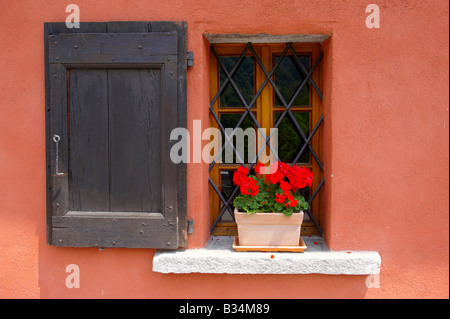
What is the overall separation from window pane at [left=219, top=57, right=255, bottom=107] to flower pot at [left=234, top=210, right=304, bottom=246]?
82 cm

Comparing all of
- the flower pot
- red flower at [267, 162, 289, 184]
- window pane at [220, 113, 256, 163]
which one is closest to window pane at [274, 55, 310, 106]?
window pane at [220, 113, 256, 163]

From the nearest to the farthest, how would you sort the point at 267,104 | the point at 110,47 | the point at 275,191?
1. the point at 110,47
2. the point at 275,191
3. the point at 267,104

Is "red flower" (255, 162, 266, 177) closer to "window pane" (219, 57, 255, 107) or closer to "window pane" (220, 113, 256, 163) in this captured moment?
"window pane" (220, 113, 256, 163)

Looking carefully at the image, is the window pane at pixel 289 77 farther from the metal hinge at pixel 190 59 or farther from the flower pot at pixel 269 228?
the flower pot at pixel 269 228

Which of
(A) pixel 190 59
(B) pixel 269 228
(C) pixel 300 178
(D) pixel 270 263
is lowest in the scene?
(D) pixel 270 263

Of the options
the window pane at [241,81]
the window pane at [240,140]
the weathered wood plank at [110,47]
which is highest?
the weathered wood plank at [110,47]

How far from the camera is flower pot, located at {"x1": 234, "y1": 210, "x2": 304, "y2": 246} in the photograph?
239 centimetres

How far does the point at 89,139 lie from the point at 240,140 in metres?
1.04

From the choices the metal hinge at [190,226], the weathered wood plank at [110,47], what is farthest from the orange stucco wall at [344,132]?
the weathered wood plank at [110,47]

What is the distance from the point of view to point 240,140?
269cm

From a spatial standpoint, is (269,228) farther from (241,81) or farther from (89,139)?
(89,139)

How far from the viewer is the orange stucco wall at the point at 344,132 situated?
236 cm

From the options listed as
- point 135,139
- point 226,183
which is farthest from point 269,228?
point 135,139

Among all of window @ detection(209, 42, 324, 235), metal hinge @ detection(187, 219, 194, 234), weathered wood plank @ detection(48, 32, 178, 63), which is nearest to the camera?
weathered wood plank @ detection(48, 32, 178, 63)
